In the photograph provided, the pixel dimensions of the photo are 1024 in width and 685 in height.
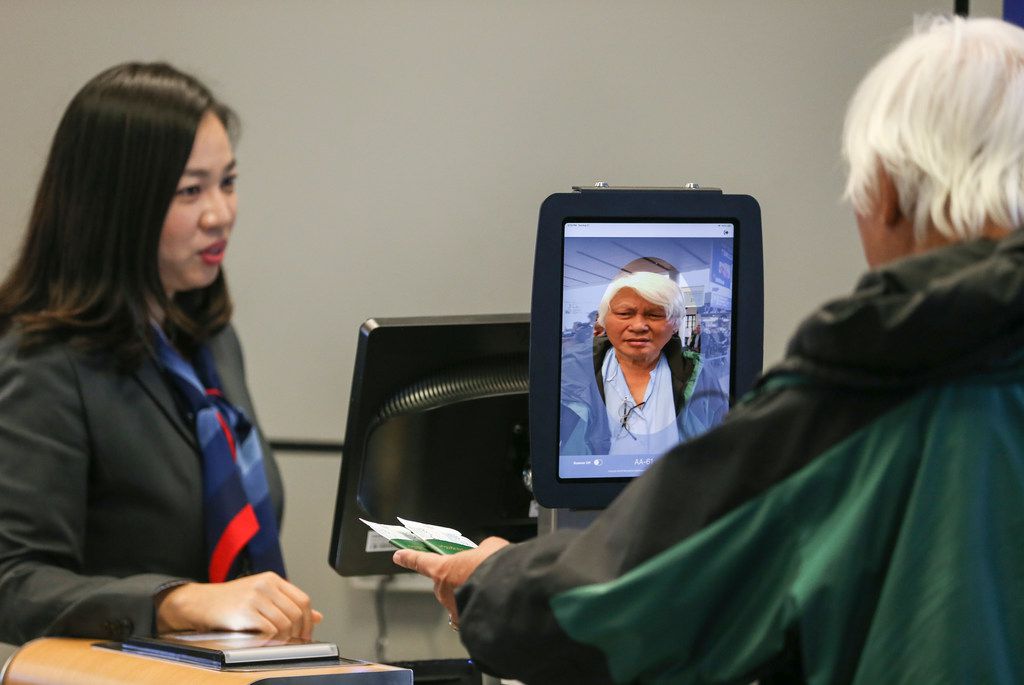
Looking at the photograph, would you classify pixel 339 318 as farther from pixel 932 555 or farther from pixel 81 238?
pixel 932 555

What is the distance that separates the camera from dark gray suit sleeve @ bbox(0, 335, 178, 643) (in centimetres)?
174

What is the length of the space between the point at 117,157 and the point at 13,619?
0.75 meters

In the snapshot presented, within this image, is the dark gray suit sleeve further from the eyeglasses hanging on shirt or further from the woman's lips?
the eyeglasses hanging on shirt

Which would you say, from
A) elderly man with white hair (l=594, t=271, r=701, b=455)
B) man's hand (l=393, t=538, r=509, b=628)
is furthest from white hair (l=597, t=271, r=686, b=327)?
man's hand (l=393, t=538, r=509, b=628)

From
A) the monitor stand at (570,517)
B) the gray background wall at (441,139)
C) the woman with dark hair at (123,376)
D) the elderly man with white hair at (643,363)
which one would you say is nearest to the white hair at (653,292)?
the elderly man with white hair at (643,363)

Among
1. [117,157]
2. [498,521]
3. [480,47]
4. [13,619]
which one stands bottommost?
[13,619]

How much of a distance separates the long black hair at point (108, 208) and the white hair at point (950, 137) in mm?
1384

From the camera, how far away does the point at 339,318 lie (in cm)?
306

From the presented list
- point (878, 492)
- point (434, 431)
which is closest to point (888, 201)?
point (878, 492)

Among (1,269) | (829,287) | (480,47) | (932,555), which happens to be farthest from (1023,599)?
(1,269)

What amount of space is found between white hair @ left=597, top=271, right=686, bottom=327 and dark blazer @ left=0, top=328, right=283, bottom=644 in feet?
2.50

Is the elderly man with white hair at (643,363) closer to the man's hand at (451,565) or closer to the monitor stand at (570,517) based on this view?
the monitor stand at (570,517)

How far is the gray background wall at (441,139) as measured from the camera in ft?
9.60

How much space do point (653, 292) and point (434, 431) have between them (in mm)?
406
